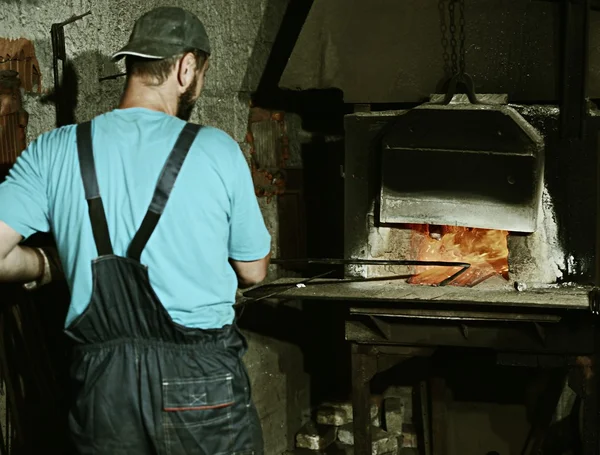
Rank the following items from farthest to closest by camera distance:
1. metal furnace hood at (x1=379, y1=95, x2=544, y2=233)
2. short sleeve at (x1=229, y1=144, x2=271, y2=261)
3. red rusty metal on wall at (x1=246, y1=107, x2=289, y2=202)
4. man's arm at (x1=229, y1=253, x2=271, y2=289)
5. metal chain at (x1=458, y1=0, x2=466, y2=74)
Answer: red rusty metal on wall at (x1=246, y1=107, x2=289, y2=202) → metal chain at (x1=458, y1=0, x2=466, y2=74) → metal furnace hood at (x1=379, y1=95, x2=544, y2=233) → man's arm at (x1=229, y1=253, x2=271, y2=289) → short sleeve at (x1=229, y1=144, x2=271, y2=261)

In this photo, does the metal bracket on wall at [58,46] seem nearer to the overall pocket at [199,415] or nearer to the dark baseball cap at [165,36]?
the dark baseball cap at [165,36]

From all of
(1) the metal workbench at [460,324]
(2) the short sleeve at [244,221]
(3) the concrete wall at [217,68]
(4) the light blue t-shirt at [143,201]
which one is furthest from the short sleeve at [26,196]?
(1) the metal workbench at [460,324]

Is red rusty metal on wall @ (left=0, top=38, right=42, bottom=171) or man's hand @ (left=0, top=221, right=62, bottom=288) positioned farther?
red rusty metal on wall @ (left=0, top=38, right=42, bottom=171)

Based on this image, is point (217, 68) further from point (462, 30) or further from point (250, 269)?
point (250, 269)

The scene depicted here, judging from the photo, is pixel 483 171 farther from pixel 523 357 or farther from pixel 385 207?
pixel 523 357

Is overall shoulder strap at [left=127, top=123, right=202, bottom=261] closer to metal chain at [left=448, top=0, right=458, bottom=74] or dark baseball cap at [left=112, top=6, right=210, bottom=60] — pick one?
dark baseball cap at [left=112, top=6, right=210, bottom=60]

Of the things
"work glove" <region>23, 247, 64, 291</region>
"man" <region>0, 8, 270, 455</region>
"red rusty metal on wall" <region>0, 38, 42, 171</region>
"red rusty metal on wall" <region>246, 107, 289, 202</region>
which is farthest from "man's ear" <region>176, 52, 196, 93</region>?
"red rusty metal on wall" <region>246, 107, 289, 202</region>

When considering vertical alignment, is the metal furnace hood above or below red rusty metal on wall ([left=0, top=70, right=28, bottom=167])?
below

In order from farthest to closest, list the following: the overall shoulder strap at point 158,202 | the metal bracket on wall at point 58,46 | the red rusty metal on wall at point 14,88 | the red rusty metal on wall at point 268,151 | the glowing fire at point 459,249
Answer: the red rusty metal on wall at point 268,151, the glowing fire at point 459,249, the metal bracket on wall at point 58,46, the red rusty metal on wall at point 14,88, the overall shoulder strap at point 158,202

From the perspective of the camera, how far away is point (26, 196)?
2.36 meters

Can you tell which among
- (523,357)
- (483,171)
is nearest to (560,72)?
(483,171)

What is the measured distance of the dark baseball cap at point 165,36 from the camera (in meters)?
2.44

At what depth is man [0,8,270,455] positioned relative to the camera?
2322 mm

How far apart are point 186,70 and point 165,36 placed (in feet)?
0.36
